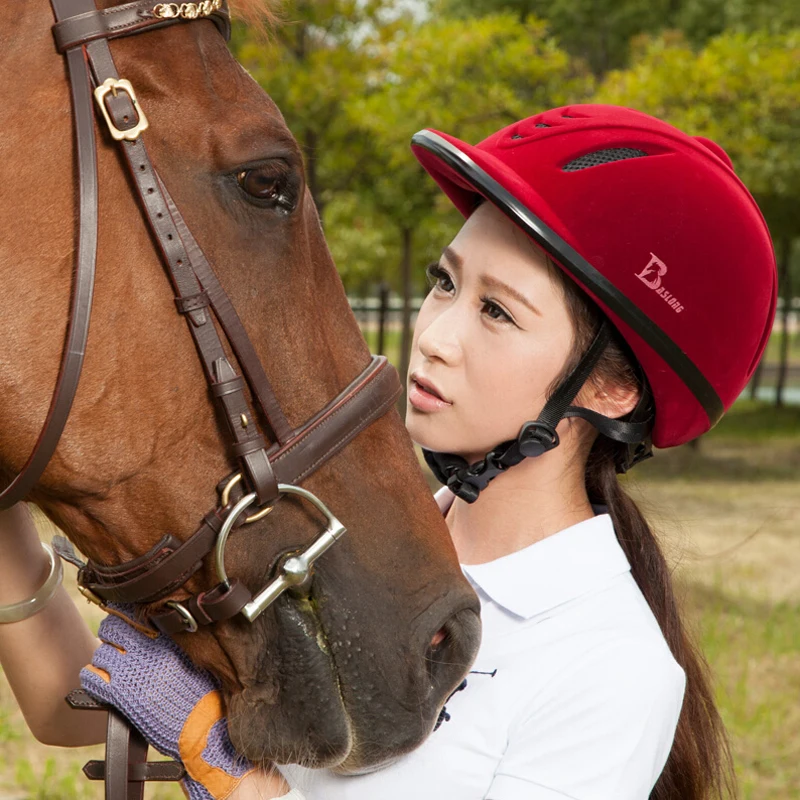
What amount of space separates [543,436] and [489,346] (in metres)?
0.20

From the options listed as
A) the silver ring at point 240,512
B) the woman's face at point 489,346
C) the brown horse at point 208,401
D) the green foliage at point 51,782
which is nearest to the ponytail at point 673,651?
the woman's face at point 489,346

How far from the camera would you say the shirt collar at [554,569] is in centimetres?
173

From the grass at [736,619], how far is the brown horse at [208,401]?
907mm

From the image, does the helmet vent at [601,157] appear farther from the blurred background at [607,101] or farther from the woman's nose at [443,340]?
the blurred background at [607,101]

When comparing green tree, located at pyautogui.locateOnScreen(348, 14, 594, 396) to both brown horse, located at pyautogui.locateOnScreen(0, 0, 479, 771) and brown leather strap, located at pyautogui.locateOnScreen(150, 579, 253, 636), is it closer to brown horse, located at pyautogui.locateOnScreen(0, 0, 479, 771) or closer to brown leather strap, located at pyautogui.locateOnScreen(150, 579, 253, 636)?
brown horse, located at pyautogui.locateOnScreen(0, 0, 479, 771)

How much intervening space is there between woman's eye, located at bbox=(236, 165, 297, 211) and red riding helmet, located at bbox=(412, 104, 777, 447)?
0.41 m

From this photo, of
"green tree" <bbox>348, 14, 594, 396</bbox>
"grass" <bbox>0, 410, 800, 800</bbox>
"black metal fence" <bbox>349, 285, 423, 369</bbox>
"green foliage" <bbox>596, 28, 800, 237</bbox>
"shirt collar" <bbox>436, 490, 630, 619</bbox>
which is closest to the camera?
"shirt collar" <bbox>436, 490, 630, 619</bbox>

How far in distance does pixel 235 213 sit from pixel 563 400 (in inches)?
28.5

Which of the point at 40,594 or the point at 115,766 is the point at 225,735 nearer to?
the point at 115,766

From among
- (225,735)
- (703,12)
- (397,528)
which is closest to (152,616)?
(225,735)

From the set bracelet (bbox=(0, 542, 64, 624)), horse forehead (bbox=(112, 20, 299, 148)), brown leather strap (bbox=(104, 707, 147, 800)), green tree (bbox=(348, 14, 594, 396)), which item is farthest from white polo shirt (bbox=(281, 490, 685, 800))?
green tree (bbox=(348, 14, 594, 396))

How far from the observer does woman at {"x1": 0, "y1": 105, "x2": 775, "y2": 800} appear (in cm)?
160

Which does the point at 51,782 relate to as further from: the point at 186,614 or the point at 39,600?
the point at 186,614

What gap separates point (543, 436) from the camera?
1.80 metres
